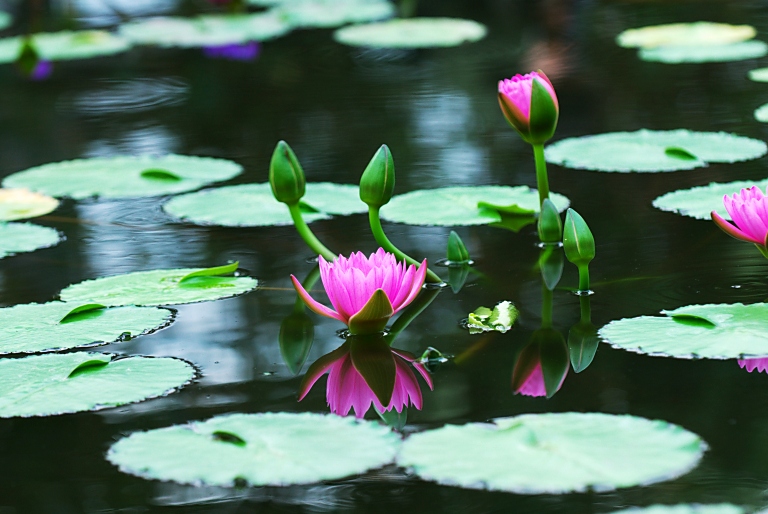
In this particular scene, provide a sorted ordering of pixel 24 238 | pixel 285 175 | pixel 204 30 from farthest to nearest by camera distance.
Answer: pixel 204 30 < pixel 24 238 < pixel 285 175

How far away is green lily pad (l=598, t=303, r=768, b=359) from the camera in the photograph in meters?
1.41

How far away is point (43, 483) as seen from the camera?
4.04 feet

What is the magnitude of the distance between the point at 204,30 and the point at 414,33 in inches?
40.9

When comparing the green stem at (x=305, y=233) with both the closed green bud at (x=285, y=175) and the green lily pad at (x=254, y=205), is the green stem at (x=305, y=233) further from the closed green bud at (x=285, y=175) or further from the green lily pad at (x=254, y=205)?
the green lily pad at (x=254, y=205)

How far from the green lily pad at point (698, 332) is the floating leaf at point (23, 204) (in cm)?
137

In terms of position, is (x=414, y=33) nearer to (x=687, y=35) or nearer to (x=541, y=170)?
(x=687, y=35)

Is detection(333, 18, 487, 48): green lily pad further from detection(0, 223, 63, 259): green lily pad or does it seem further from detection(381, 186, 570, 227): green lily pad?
detection(0, 223, 63, 259): green lily pad

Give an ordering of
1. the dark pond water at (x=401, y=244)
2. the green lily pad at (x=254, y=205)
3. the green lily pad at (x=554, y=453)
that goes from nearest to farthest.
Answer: the green lily pad at (x=554, y=453) < the dark pond water at (x=401, y=244) < the green lily pad at (x=254, y=205)

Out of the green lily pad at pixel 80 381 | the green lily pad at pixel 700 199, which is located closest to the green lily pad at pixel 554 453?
the green lily pad at pixel 80 381

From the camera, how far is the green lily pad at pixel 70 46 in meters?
4.61

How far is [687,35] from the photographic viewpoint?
3943 millimetres

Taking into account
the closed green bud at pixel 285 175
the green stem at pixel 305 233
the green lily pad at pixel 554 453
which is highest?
the closed green bud at pixel 285 175

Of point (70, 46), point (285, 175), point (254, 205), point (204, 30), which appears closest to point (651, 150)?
point (254, 205)

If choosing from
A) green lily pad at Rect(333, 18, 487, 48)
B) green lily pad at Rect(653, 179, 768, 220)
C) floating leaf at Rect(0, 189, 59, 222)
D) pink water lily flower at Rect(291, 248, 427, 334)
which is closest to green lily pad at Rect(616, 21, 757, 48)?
green lily pad at Rect(333, 18, 487, 48)
